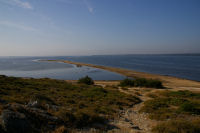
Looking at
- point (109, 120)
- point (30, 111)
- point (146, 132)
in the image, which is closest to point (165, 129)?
point (146, 132)

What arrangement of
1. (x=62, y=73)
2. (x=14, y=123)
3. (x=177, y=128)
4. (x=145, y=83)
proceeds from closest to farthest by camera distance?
(x=14, y=123), (x=177, y=128), (x=145, y=83), (x=62, y=73)

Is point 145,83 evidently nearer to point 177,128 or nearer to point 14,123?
point 177,128

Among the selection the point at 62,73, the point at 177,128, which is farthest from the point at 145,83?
the point at 62,73

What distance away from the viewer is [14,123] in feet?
15.9

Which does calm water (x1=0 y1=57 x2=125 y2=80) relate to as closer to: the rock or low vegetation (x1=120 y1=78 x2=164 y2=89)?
low vegetation (x1=120 y1=78 x2=164 y2=89)

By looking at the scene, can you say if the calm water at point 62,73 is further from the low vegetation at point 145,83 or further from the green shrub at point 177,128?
the green shrub at point 177,128

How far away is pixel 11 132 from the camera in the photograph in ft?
15.3

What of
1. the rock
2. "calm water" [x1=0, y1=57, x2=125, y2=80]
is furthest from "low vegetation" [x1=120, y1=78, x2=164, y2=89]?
the rock

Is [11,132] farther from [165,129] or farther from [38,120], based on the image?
[165,129]

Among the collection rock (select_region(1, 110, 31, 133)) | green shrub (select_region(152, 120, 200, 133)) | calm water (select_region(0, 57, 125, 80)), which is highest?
rock (select_region(1, 110, 31, 133))

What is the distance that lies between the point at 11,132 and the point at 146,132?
6.09 m

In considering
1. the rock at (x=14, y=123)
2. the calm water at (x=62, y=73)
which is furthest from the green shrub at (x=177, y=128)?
the calm water at (x=62, y=73)

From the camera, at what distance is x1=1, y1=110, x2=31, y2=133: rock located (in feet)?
15.4

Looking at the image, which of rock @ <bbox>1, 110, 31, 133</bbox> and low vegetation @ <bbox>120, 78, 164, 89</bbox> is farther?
low vegetation @ <bbox>120, 78, 164, 89</bbox>
